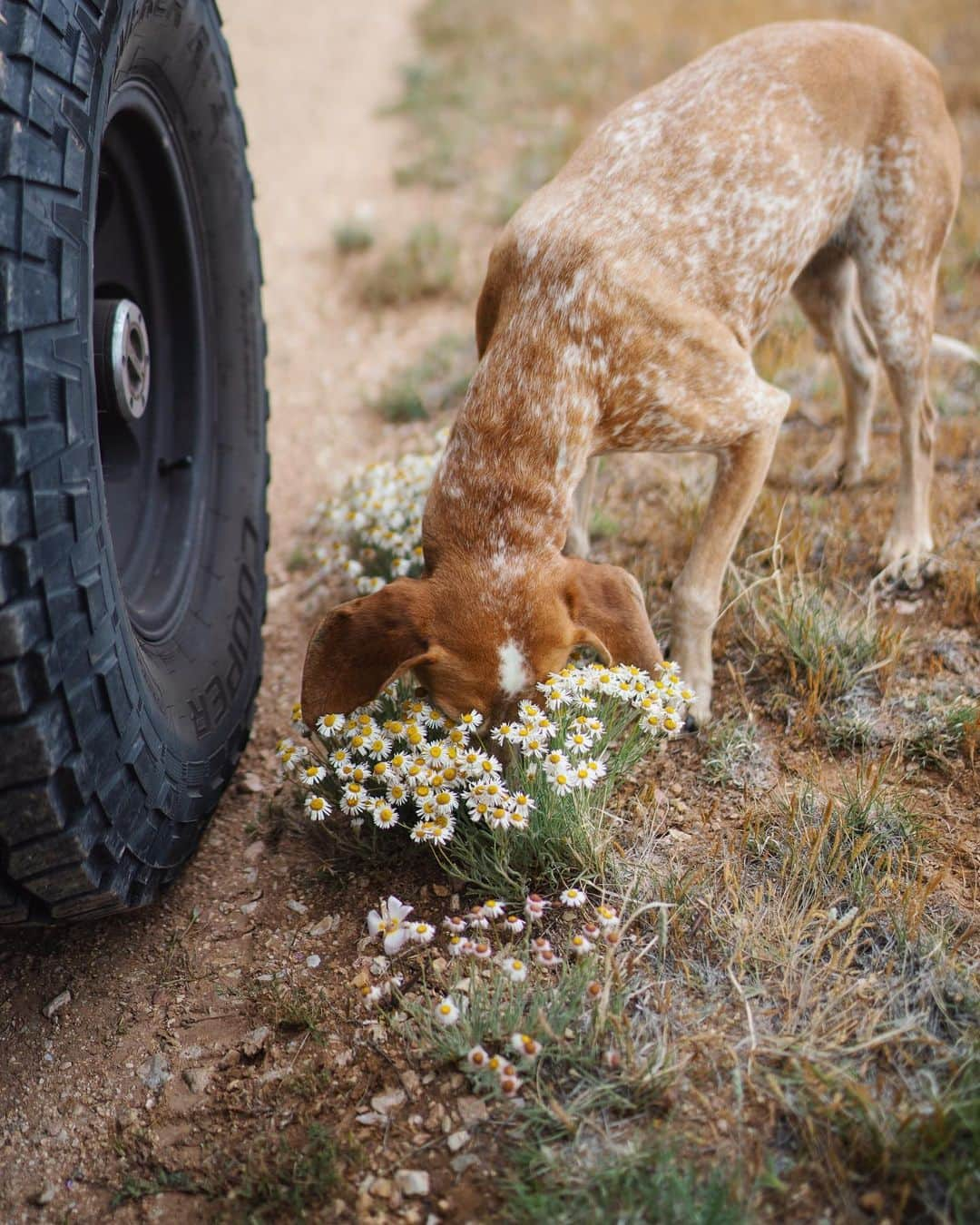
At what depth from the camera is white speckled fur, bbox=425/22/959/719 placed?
2.97 metres

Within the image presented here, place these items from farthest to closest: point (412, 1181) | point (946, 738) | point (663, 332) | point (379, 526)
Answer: point (379, 526), point (663, 332), point (946, 738), point (412, 1181)

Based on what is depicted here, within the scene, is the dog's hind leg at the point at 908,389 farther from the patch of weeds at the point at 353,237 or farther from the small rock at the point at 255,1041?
the patch of weeds at the point at 353,237

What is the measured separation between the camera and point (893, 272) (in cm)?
383

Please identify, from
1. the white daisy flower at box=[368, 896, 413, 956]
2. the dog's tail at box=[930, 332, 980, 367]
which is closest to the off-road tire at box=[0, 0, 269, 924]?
the white daisy flower at box=[368, 896, 413, 956]

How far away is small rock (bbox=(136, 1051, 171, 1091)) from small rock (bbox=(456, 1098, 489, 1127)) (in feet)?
2.19

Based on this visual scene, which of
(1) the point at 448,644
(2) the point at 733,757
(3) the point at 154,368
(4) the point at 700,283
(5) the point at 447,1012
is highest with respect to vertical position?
(4) the point at 700,283

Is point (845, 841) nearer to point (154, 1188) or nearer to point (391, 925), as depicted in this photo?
point (391, 925)

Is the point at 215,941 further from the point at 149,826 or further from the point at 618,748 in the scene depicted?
the point at 618,748

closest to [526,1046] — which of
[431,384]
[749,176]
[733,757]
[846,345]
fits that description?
[733,757]

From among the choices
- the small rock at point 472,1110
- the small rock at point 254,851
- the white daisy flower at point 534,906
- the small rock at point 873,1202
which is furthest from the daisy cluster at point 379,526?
the small rock at point 873,1202

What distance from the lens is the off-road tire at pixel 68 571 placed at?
1913 millimetres

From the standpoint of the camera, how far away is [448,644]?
8.77 feet

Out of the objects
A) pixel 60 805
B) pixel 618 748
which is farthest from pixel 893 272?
pixel 60 805

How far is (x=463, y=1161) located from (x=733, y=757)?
141 centimetres
